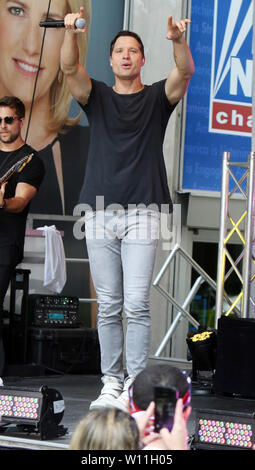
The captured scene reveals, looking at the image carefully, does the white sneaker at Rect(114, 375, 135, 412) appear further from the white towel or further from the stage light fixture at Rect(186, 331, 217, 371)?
the white towel

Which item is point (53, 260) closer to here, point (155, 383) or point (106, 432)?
point (155, 383)

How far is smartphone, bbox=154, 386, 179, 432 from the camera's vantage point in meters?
1.61

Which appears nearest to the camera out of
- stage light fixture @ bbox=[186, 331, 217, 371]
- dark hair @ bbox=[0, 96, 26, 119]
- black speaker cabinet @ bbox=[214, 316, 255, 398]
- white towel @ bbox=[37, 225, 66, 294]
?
black speaker cabinet @ bbox=[214, 316, 255, 398]

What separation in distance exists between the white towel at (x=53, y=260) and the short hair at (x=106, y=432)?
374 centimetres

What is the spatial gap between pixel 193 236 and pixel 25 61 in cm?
210

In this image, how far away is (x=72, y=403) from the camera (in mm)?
Result: 3582

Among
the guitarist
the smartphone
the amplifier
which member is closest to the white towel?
the amplifier

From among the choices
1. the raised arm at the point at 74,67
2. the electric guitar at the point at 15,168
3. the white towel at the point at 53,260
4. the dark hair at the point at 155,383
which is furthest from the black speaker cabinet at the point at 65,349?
the dark hair at the point at 155,383

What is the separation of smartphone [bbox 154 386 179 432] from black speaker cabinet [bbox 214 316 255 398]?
2.41m

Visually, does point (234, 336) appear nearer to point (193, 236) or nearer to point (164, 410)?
point (164, 410)

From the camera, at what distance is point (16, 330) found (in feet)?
16.9

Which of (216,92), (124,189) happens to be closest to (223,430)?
(124,189)

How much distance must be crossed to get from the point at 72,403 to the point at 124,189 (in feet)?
3.51

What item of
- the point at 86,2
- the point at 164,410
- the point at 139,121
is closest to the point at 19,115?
the point at 139,121
